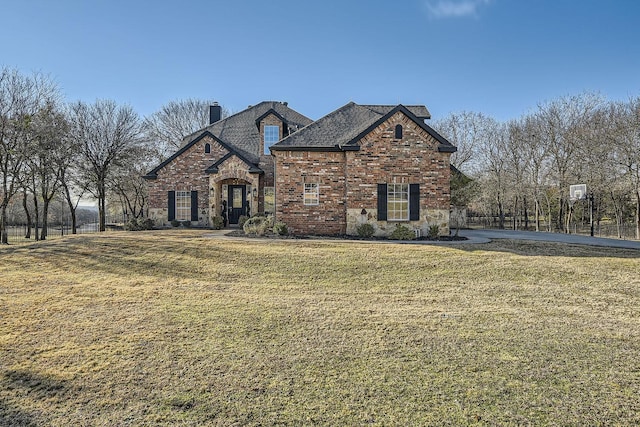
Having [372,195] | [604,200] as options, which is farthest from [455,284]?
[604,200]

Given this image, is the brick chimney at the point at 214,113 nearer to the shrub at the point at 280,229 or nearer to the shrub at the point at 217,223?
the shrub at the point at 217,223

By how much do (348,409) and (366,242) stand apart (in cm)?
995

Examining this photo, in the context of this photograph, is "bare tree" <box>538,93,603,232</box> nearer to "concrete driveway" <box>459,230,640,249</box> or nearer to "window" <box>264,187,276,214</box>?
"concrete driveway" <box>459,230,640,249</box>

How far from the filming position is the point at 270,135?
2134 cm

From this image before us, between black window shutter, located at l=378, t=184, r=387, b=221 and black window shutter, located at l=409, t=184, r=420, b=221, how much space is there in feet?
3.66

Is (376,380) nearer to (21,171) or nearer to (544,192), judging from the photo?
(21,171)

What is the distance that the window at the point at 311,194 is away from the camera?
15852 mm

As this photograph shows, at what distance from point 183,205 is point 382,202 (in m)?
12.4

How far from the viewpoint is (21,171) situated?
62.5 ft

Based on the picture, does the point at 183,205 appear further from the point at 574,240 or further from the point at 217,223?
the point at 574,240

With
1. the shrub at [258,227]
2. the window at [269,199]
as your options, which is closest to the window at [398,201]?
the shrub at [258,227]

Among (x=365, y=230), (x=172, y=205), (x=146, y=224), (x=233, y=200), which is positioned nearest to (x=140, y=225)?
(x=146, y=224)

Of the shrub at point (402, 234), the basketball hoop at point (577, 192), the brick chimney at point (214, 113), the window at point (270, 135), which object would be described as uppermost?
the brick chimney at point (214, 113)

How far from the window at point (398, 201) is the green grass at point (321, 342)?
482cm
